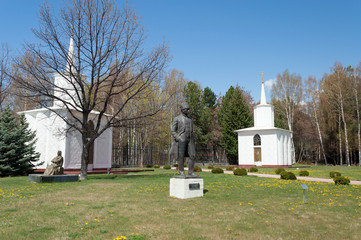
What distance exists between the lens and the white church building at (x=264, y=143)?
32.8 meters

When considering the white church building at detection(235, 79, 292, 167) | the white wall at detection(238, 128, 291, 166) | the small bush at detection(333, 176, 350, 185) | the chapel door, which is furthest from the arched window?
the small bush at detection(333, 176, 350, 185)

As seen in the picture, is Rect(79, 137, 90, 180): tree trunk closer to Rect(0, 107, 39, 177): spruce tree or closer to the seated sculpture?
the seated sculpture

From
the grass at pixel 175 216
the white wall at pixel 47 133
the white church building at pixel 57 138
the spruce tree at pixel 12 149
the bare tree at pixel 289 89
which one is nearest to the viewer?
the grass at pixel 175 216

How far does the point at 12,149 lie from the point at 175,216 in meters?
15.1

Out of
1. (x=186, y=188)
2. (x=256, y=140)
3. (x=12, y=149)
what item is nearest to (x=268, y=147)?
(x=256, y=140)

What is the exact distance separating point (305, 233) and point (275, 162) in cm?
2856

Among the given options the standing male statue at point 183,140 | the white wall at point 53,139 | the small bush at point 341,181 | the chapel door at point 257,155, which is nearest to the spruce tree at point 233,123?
→ the chapel door at point 257,155

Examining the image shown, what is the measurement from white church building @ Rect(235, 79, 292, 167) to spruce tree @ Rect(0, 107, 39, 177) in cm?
2493

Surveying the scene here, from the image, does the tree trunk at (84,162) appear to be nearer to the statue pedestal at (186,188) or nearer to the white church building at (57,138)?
the white church building at (57,138)

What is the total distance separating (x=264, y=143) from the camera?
3344cm

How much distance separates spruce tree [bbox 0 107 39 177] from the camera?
17.0 metres

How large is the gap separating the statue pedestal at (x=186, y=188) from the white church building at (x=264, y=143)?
25.7 m

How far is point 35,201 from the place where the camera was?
8344 mm

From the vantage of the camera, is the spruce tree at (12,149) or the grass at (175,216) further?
the spruce tree at (12,149)
